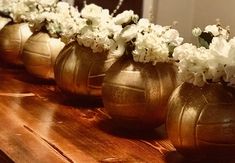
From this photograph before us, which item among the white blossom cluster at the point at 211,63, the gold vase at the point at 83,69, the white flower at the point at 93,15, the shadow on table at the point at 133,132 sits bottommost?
the shadow on table at the point at 133,132

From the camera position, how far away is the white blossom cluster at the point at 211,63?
32.2 inches

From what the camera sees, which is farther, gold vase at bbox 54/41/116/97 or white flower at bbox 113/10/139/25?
gold vase at bbox 54/41/116/97

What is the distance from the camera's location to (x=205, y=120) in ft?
2.69

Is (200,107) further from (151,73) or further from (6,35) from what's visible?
(6,35)

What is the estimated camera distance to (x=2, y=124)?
1.05 m

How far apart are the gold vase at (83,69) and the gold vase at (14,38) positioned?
36 centimetres

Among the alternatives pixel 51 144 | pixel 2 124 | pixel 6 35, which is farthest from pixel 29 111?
pixel 6 35

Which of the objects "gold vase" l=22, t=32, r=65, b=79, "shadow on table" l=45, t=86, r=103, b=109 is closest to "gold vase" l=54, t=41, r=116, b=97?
"shadow on table" l=45, t=86, r=103, b=109

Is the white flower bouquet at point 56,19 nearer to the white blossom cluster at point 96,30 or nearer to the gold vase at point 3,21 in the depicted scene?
the white blossom cluster at point 96,30

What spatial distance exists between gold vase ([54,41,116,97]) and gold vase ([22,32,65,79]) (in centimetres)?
15

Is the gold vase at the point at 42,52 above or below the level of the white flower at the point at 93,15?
below

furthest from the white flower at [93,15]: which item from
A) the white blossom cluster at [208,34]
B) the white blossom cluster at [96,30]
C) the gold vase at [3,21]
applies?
the gold vase at [3,21]

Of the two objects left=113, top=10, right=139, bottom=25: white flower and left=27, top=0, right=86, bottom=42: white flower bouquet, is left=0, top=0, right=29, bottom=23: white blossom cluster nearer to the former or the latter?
left=27, top=0, right=86, bottom=42: white flower bouquet

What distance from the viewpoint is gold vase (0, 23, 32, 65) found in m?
1.55
